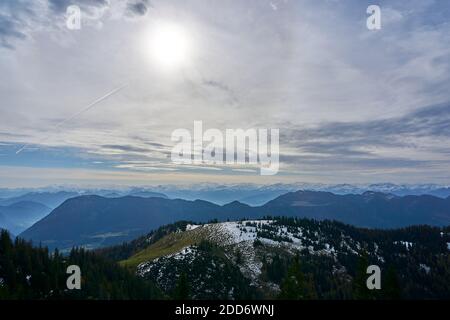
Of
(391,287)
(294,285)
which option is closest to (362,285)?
(391,287)

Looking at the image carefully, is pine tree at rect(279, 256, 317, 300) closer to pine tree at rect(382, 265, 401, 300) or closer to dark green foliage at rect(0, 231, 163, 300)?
pine tree at rect(382, 265, 401, 300)

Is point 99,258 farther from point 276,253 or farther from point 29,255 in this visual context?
point 276,253

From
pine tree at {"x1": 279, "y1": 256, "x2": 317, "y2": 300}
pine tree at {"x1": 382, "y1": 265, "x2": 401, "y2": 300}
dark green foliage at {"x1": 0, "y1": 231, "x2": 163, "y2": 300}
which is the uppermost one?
pine tree at {"x1": 279, "y1": 256, "x2": 317, "y2": 300}

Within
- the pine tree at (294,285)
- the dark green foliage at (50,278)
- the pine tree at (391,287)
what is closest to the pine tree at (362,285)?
the pine tree at (391,287)

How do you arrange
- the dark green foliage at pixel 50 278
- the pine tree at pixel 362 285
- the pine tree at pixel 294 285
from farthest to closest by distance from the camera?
1. the dark green foliage at pixel 50 278
2. the pine tree at pixel 362 285
3. the pine tree at pixel 294 285

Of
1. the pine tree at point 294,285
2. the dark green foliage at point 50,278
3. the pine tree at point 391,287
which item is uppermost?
the pine tree at point 294,285

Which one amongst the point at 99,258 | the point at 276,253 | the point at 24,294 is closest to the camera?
the point at 24,294

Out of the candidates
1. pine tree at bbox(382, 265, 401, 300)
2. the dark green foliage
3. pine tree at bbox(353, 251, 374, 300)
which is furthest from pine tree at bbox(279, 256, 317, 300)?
the dark green foliage

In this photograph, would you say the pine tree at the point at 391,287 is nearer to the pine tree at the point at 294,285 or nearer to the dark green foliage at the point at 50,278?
the pine tree at the point at 294,285

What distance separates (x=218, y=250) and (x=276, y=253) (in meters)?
36.8

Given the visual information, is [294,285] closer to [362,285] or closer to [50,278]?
[362,285]
